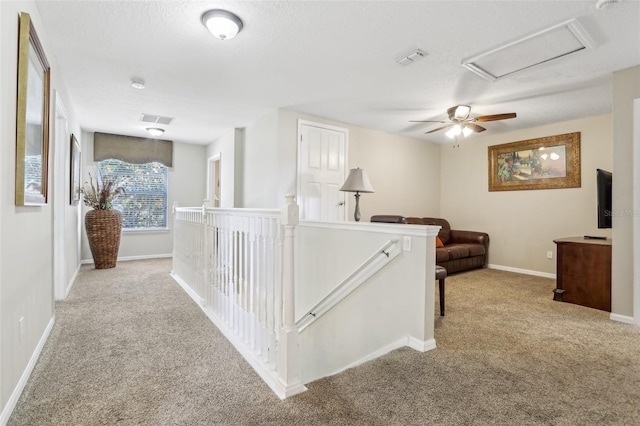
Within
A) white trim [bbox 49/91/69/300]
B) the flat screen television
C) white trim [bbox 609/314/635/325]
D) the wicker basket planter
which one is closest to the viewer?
white trim [bbox 609/314/635/325]

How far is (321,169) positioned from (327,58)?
2.03m

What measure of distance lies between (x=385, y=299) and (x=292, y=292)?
0.91m

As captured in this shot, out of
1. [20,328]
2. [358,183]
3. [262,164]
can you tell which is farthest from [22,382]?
[262,164]

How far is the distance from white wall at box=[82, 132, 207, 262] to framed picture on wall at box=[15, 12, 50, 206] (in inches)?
153

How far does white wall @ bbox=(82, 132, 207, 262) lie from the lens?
5.66m

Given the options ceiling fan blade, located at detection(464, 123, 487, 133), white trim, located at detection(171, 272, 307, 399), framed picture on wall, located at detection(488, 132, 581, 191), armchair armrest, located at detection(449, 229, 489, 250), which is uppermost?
ceiling fan blade, located at detection(464, 123, 487, 133)

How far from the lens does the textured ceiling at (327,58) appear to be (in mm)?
2143

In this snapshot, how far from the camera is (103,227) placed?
16.3 ft

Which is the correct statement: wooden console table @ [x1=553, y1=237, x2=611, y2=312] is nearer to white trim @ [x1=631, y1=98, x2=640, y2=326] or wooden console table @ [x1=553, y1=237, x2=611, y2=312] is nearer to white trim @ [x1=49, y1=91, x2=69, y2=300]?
white trim @ [x1=631, y1=98, x2=640, y2=326]

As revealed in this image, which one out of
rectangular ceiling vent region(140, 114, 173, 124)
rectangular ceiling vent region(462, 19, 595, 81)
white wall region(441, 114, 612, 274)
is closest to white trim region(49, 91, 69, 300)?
rectangular ceiling vent region(140, 114, 173, 124)

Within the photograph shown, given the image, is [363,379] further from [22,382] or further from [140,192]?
[140,192]

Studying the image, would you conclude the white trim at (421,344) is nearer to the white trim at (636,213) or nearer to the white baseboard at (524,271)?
the white trim at (636,213)

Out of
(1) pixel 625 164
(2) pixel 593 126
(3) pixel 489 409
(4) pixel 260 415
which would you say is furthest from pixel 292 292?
(2) pixel 593 126

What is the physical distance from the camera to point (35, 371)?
196 centimetres
